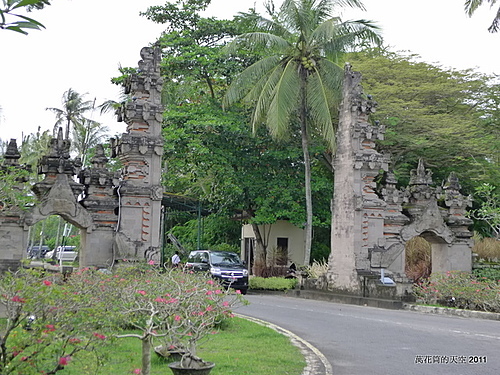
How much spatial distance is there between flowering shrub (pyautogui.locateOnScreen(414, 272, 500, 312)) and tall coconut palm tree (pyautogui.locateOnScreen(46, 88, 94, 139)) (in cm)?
3165

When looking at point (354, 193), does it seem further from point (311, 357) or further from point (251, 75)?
point (311, 357)

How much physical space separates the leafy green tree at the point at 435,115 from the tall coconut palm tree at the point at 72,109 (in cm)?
2233

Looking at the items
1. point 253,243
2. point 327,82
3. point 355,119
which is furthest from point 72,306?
point 253,243

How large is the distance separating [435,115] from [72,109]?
90.8 ft

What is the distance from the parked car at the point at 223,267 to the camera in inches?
896

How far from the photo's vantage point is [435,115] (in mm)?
28797

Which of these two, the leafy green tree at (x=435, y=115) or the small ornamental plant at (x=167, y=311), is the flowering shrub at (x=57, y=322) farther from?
the leafy green tree at (x=435, y=115)

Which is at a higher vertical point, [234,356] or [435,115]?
[435,115]

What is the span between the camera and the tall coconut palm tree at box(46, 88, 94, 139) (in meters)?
43.8

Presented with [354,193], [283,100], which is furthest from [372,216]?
[283,100]

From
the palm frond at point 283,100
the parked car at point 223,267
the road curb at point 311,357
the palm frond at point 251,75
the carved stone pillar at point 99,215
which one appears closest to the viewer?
the road curb at point 311,357

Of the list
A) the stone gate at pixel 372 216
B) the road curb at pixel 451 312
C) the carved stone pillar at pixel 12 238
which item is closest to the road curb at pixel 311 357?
the road curb at pixel 451 312

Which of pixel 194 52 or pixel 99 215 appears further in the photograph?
pixel 194 52

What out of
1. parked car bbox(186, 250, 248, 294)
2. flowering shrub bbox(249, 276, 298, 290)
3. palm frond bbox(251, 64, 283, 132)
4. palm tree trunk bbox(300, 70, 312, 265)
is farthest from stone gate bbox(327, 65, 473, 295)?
parked car bbox(186, 250, 248, 294)
